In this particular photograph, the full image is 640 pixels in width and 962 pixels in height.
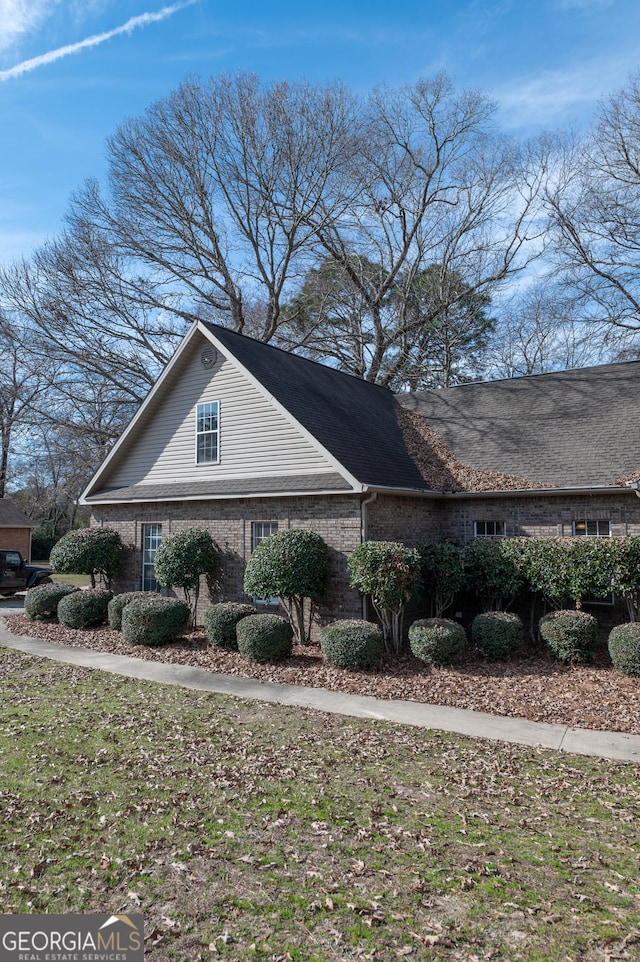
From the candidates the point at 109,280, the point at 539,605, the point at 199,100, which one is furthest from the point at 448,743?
the point at 199,100

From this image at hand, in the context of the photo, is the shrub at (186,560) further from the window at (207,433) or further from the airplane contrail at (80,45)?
the airplane contrail at (80,45)

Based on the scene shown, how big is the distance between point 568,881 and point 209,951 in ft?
8.31

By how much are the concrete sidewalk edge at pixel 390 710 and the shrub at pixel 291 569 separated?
191cm

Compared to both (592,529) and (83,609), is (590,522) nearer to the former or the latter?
(592,529)

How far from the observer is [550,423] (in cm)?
1534

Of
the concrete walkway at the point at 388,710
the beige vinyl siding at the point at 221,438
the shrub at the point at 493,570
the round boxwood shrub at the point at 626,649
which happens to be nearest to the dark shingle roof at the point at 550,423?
the shrub at the point at 493,570

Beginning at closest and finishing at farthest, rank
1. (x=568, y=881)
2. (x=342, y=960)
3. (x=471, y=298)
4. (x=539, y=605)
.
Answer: (x=342, y=960), (x=568, y=881), (x=539, y=605), (x=471, y=298)

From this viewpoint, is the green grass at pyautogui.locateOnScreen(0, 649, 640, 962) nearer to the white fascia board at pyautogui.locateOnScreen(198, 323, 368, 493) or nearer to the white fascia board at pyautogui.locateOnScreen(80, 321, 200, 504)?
the white fascia board at pyautogui.locateOnScreen(198, 323, 368, 493)

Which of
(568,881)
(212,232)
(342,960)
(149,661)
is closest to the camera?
(342,960)

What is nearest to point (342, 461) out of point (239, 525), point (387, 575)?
point (387, 575)

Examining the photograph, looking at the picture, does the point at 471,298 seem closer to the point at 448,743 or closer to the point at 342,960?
the point at 448,743

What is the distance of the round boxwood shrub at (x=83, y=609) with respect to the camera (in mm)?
14766

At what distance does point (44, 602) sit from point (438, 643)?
10.5 meters

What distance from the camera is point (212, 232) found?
25781 mm
